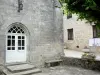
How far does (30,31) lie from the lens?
974 centimetres

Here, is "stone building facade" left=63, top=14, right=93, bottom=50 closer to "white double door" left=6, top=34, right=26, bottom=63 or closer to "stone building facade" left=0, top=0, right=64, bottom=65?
"stone building facade" left=0, top=0, right=64, bottom=65

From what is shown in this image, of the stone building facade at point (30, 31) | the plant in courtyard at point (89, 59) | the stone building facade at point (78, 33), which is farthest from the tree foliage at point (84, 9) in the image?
the stone building facade at point (78, 33)

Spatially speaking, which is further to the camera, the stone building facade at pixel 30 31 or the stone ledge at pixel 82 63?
the stone ledge at pixel 82 63

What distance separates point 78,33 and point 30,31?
28.1 ft

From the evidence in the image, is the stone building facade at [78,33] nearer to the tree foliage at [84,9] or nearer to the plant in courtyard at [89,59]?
the plant in courtyard at [89,59]

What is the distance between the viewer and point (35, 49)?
9945mm

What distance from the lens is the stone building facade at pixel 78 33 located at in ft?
51.3

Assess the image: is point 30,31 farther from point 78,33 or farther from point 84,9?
point 78,33

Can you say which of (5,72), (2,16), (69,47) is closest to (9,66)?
(5,72)

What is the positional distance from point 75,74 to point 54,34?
359 centimetres

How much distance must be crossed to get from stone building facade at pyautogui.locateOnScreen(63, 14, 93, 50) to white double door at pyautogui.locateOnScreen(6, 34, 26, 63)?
7.49 m

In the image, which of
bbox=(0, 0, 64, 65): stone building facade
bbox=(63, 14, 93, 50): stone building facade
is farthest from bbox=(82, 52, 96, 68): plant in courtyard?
bbox=(63, 14, 93, 50): stone building facade

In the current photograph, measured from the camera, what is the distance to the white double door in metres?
9.12

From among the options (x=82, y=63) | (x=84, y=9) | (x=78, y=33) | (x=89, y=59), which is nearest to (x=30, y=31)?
(x=82, y=63)
